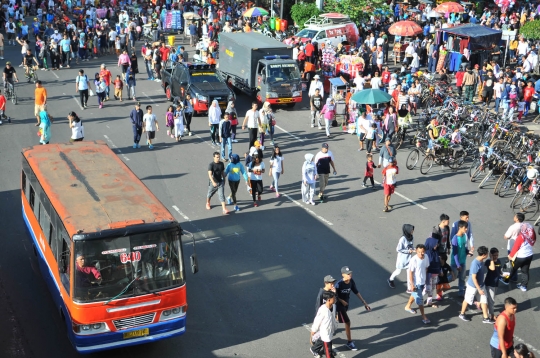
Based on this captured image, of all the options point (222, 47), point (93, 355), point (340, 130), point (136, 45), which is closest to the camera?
point (93, 355)

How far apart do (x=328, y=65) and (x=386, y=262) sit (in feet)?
62.1

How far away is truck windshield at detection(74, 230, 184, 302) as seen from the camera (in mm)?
10500

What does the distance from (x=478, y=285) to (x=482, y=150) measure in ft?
28.4

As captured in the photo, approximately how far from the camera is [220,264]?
14.7m

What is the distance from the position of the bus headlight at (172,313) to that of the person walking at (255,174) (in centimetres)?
708

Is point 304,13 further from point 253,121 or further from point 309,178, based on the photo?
point 309,178

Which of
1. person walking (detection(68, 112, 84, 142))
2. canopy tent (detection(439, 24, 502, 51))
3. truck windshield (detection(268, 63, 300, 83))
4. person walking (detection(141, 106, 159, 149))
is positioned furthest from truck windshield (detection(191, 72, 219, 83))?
canopy tent (detection(439, 24, 502, 51))

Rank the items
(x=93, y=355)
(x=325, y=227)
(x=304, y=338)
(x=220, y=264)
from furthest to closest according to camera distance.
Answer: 1. (x=325, y=227)
2. (x=220, y=264)
3. (x=304, y=338)
4. (x=93, y=355)

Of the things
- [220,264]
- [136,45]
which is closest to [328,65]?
[136,45]

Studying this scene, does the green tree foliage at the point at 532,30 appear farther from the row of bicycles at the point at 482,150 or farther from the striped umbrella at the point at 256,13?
the striped umbrella at the point at 256,13

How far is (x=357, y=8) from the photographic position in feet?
127

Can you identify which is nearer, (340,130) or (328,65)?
(340,130)

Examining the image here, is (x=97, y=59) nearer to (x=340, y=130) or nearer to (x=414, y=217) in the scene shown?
(x=340, y=130)

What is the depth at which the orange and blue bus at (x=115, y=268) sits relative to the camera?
10.5 metres
